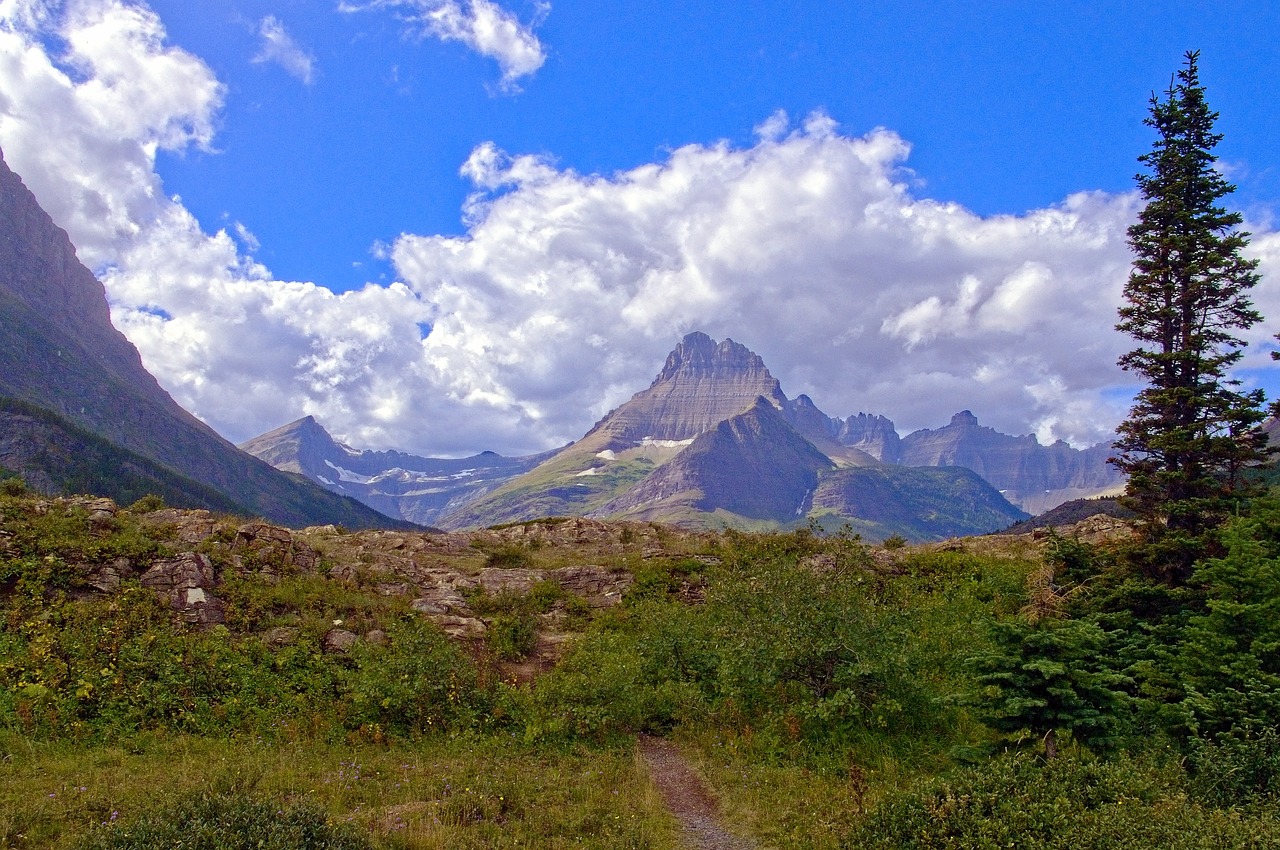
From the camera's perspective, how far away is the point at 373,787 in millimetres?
12617

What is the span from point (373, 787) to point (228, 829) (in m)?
4.61

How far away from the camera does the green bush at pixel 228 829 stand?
8023 millimetres

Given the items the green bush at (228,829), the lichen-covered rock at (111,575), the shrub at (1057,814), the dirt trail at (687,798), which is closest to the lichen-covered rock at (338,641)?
the lichen-covered rock at (111,575)

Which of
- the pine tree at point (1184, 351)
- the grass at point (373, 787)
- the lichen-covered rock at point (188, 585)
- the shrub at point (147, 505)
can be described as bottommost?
the grass at point (373, 787)

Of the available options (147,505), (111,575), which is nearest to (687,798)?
(111,575)

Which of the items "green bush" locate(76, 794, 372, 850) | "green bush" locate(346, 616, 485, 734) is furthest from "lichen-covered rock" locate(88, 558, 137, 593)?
"green bush" locate(76, 794, 372, 850)

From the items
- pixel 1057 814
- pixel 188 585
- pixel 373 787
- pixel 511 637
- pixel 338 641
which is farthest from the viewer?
pixel 511 637

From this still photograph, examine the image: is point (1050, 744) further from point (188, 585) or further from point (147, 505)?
point (147, 505)

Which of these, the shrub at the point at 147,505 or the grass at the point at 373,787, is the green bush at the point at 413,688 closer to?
the grass at the point at 373,787

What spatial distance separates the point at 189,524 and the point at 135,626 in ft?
29.4

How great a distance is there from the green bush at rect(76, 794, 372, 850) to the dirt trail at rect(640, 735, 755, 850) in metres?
5.71

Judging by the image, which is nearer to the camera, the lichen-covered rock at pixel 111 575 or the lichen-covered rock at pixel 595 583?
the lichen-covered rock at pixel 111 575

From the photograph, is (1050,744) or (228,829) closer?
(228,829)

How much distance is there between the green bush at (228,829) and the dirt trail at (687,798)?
571 cm
